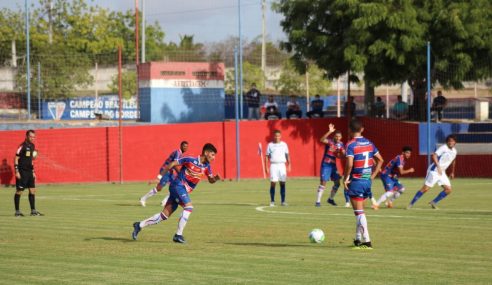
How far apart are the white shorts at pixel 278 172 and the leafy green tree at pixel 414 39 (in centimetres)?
2040

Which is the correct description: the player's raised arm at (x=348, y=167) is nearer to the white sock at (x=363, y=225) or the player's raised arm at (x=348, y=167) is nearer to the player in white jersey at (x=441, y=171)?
the white sock at (x=363, y=225)

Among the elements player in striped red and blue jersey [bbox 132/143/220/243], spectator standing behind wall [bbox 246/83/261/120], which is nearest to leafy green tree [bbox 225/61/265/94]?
spectator standing behind wall [bbox 246/83/261/120]

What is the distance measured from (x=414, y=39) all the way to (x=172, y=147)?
13469 mm

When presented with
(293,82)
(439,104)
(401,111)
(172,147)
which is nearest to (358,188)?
Result: (172,147)

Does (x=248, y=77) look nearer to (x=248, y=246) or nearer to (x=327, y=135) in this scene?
(x=327, y=135)

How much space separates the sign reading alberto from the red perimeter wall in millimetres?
6411

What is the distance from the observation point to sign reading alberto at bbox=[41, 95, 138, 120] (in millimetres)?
51594

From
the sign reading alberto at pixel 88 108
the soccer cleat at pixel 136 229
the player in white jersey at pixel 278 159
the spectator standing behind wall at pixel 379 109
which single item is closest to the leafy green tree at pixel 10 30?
the sign reading alberto at pixel 88 108

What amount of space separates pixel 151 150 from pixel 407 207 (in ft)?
71.9

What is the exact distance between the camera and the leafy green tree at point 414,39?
47.1 metres

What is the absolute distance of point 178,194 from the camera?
17359 millimetres

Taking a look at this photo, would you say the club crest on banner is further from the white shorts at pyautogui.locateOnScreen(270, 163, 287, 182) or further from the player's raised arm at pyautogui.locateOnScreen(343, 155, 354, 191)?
the player's raised arm at pyautogui.locateOnScreen(343, 155, 354, 191)

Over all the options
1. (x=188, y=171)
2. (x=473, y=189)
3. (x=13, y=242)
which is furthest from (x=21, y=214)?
(x=473, y=189)

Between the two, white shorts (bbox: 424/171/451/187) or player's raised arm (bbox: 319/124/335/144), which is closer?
white shorts (bbox: 424/171/451/187)
